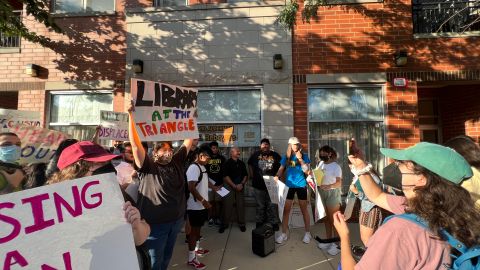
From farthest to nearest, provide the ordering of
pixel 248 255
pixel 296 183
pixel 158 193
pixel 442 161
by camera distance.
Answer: pixel 296 183, pixel 248 255, pixel 158 193, pixel 442 161

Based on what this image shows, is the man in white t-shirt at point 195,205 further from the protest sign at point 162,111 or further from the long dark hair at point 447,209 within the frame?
the long dark hair at point 447,209

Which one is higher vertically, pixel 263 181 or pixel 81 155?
pixel 81 155

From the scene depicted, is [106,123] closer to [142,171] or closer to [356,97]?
[142,171]

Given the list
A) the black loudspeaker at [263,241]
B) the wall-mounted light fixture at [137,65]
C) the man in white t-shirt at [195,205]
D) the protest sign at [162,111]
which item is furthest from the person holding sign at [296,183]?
the wall-mounted light fixture at [137,65]

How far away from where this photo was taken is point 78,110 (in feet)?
26.4

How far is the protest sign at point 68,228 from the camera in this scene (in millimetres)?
1531

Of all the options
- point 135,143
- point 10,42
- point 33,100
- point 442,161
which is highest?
point 10,42

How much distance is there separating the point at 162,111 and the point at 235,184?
3320 mm

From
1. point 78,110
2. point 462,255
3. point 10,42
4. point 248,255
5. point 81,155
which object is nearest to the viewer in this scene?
point 462,255

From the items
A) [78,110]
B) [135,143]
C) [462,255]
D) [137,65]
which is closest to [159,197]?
[135,143]

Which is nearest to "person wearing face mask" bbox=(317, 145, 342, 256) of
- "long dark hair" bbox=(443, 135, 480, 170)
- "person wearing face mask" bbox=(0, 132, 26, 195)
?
"long dark hair" bbox=(443, 135, 480, 170)

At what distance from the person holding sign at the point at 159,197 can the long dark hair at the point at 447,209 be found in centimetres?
252

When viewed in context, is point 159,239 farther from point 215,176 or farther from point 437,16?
point 437,16

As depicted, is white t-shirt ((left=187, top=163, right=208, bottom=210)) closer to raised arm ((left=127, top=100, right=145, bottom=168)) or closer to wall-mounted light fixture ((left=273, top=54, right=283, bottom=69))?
raised arm ((left=127, top=100, right=145, bottom=168))
